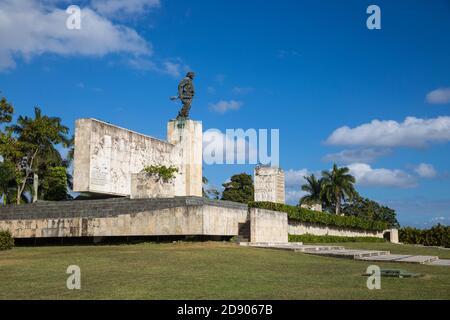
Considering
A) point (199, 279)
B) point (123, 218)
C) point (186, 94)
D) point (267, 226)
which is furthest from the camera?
point (186, 94)

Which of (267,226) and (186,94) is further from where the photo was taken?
(186,94)

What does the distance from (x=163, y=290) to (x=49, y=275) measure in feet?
10.7

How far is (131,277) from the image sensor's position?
9594mm

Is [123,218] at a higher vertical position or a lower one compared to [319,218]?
higher

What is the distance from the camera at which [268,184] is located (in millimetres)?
31188

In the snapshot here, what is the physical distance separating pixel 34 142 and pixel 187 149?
13.6m

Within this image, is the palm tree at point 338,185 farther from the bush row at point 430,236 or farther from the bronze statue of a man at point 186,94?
the bronze statue of a man at point 186,94

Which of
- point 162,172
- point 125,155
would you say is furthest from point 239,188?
point 162,172

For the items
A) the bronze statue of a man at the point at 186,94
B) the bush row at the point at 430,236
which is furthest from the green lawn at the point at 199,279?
the bush row at the point at 430,236

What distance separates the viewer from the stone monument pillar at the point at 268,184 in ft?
102

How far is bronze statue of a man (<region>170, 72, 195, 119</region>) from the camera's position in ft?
90.7

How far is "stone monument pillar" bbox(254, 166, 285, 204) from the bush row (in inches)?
604

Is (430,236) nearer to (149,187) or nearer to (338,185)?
(338,185)
